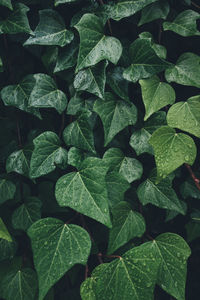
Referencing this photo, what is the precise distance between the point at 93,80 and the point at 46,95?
0.14 meters

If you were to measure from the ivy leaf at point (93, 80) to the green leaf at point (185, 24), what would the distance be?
23 centimetres

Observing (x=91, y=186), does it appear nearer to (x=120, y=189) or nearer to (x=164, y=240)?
(x=120, y=189)

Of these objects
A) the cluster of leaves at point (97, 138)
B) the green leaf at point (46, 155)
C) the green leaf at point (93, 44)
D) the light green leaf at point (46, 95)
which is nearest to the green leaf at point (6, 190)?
the cluster of leaves at point (97, 138)

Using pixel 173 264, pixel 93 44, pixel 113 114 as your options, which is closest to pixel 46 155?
pixel 113 114

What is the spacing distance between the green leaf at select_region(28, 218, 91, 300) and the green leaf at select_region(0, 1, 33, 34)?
1.69 ft

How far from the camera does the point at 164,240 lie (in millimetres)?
824

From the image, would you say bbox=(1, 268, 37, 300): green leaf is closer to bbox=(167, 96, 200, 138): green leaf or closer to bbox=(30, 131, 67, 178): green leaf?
bbox=(30, 131, 67, 178): green leaf

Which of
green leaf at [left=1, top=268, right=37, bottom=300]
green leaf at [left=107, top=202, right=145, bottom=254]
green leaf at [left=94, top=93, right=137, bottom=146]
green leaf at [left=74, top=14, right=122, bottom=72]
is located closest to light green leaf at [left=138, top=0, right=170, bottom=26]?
green leaf at [left=74, top=14, right=122, bottom=72]

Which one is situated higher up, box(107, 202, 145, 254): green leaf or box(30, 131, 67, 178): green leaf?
box(30, 131, 67, 178): green leaf

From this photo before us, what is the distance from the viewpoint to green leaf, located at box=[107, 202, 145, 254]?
0.81 metres

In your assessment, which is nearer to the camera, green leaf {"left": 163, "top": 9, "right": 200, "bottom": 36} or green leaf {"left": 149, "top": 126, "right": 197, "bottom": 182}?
green leaf {"left": 149, "top": 126, "right": 197, "bottom": 182}

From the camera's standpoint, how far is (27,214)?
2.93 ft

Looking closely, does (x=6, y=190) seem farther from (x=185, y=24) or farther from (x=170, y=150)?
(x=185, y=24)

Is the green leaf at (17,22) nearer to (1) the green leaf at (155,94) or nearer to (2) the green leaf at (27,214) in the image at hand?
(1) the green leaf at (155,94)
